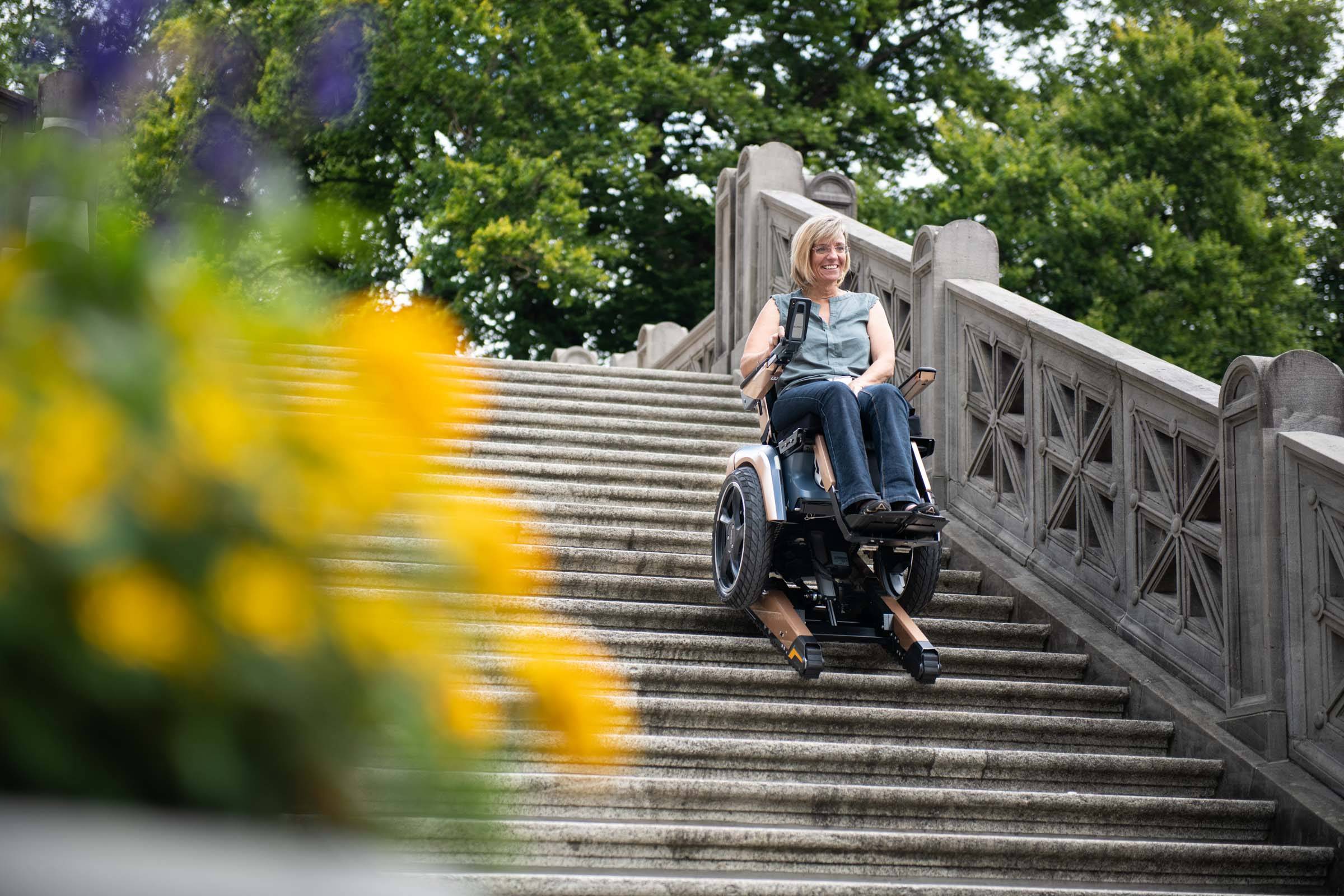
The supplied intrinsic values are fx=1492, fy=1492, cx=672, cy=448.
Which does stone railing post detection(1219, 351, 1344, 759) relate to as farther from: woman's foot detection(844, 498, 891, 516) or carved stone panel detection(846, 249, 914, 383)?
carved stone panel detection(846, 249, 914, 383)

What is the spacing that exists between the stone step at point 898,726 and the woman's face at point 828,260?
64.8 inches

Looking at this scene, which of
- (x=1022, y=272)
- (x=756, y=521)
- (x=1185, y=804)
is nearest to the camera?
(x=1185, y=804)

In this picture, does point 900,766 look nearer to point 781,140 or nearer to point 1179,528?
point 1179,528

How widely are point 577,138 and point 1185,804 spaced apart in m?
16.3

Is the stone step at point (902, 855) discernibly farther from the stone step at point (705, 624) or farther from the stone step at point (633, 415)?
the stone step at point (633, 415)

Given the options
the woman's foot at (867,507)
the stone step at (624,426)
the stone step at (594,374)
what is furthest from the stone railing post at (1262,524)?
the stone step at (594,374)

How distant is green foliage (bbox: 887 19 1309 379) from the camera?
19250 millimetres

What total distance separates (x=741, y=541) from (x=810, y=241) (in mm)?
1307

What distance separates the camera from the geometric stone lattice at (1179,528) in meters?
5.37

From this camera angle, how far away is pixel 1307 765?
4.73 m

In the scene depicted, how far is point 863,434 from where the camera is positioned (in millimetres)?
5332

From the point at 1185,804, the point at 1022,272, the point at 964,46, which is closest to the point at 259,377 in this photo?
the point at 1185,804

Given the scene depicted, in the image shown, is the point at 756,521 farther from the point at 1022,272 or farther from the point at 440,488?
the point at 1022,272

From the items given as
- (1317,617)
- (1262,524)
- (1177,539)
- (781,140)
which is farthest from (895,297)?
(781,140)
